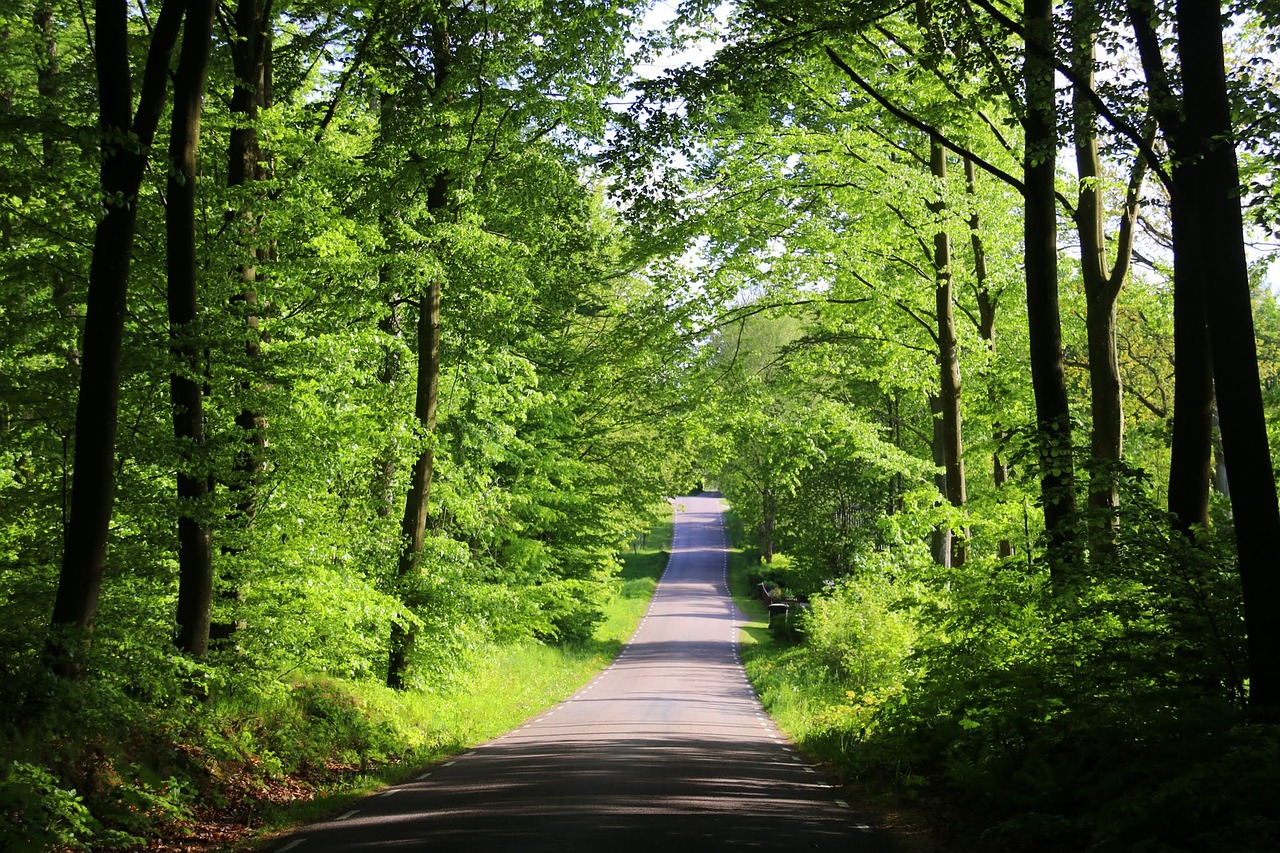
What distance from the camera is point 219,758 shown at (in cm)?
1006

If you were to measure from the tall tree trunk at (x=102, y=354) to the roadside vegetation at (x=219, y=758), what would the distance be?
922 mm

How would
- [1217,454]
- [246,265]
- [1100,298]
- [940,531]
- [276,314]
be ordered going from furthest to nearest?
[1217,454], [940,531], [276,314], [1100,298], [246,265]

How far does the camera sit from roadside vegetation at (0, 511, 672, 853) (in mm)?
7184

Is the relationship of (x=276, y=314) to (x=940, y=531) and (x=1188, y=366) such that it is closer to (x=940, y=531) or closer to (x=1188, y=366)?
(x=1188, y=366)

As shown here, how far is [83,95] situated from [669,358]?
32.6 ft

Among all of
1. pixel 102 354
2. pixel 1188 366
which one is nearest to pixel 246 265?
pixel 102 354

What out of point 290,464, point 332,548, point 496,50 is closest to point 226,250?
point 290,464

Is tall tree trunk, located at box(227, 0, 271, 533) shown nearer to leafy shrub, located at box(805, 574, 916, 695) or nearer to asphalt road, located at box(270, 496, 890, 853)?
asphalt road, located at box(270, 496, 890, 853)

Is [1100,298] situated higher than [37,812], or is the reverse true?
[1100,298]

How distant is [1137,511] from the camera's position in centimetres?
833

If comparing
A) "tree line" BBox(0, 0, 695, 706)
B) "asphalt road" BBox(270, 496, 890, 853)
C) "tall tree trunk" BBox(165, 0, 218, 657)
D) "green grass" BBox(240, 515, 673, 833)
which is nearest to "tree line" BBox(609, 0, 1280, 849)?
"asphalt road" BBox(270, 496, 890, 853)

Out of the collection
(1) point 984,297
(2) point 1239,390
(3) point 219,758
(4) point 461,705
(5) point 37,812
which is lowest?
(4) point 461,705

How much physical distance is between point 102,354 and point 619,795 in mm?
6574

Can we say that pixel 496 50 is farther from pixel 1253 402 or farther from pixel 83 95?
pixel 1253 402
